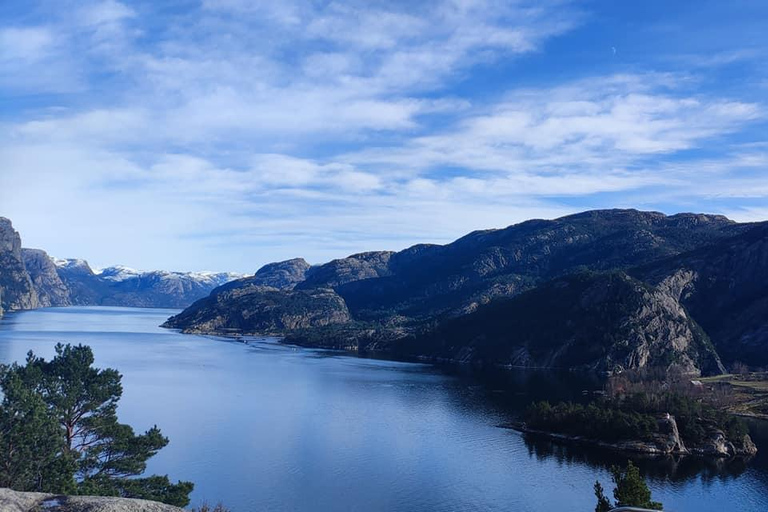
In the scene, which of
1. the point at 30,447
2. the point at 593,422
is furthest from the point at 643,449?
the point at 30,447

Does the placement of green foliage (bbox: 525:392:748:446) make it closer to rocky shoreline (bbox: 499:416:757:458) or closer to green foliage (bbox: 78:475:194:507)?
rocky shoreline (bbox: 499:416:757:458)

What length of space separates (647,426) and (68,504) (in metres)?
116

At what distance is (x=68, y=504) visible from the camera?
66.7 ft

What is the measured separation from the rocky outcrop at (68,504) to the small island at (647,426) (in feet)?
357

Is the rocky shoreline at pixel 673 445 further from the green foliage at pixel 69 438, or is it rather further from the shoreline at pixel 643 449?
the green foliage at pixel 69 438

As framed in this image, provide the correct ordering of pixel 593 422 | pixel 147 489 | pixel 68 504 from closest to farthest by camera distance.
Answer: pixel 68 504 < pixel 147 489 < pixel 593 422

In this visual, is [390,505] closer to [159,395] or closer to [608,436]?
[608,436]

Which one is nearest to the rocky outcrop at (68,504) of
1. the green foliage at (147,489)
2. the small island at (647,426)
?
the green foliage at (147,489)

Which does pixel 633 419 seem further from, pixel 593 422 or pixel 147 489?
pixel 147 489

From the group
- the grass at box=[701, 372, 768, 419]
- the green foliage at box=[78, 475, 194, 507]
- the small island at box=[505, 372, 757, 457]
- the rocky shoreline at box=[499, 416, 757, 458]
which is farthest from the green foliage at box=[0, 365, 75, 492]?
the grass at box=[701, 372, 768, 419]

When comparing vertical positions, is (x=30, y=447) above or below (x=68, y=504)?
below

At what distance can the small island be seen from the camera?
115312mm

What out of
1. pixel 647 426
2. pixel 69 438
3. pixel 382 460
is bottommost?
pixel 382 460

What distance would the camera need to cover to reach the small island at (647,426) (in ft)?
378
